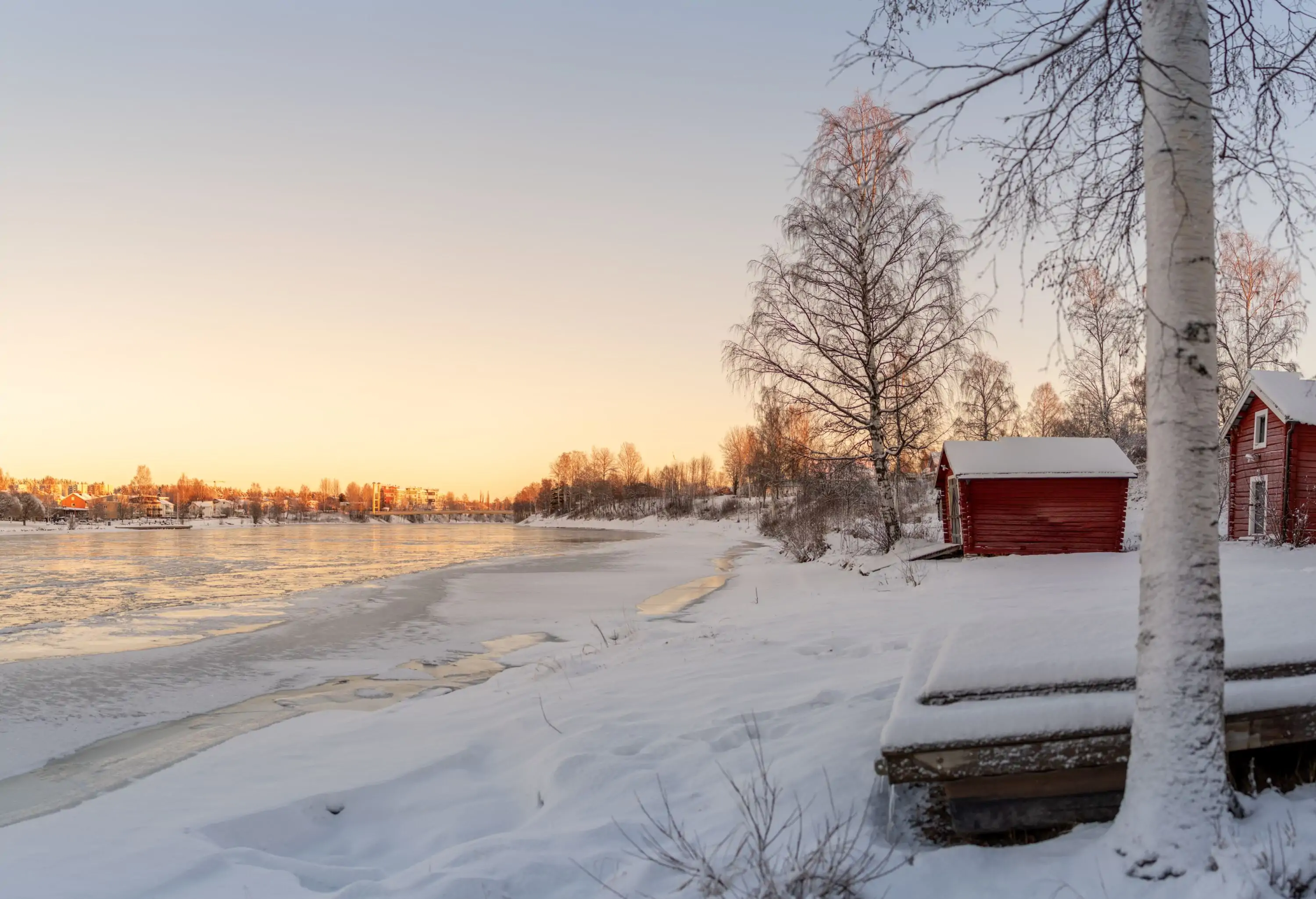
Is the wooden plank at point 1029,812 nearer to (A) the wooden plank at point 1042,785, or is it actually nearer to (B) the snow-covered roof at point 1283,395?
(A) the wooden plank at point 1042,785

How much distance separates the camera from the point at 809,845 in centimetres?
302

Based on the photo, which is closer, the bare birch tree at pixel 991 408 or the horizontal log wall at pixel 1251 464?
the horizontal log wall at pixel 1251 464

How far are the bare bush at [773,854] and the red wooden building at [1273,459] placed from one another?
1627 cm

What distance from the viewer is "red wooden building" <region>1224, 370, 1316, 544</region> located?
1532 centimetres

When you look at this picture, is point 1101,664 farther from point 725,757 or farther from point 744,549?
point 744,549

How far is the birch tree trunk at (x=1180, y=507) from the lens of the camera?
2703 millimetres

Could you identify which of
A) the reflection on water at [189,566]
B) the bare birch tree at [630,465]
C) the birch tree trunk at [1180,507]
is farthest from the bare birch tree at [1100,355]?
the bare birch tree at [630,465]

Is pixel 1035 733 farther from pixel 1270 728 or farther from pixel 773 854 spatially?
pixel 773 854

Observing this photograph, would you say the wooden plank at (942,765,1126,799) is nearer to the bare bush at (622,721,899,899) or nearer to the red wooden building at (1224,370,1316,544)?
the bare bush at (622,721,899,899)

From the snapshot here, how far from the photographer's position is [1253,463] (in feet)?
55.7

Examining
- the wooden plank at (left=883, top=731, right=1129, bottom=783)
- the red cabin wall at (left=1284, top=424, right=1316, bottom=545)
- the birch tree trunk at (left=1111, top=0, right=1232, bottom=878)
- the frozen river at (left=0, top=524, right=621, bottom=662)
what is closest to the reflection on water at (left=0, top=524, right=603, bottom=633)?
the frozen river at (left=0, top=524, right=621, bottom=662)

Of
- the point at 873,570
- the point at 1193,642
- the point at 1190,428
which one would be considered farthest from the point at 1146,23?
the point at 873,570

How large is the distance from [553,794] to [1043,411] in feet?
190

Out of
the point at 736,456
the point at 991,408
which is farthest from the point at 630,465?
the point at 991,408
